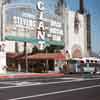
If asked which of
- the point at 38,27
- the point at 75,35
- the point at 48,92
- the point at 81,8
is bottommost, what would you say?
the point at 48,92

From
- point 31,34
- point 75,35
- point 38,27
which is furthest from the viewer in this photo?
point 75,35

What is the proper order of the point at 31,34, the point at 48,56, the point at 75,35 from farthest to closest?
the point at 75,35, the point at 31,34, the point at 48,56

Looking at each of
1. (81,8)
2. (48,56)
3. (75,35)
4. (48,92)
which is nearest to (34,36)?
(48,56)

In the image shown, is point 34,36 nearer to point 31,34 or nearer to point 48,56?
point 31,34

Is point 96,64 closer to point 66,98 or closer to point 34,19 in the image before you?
point 34,19

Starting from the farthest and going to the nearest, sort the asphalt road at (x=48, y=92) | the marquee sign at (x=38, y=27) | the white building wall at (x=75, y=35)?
the white building wall at (x=75, y=35) < the marquee sign at (x=38, y=27) < the asphalt road at (x=48, y=92)

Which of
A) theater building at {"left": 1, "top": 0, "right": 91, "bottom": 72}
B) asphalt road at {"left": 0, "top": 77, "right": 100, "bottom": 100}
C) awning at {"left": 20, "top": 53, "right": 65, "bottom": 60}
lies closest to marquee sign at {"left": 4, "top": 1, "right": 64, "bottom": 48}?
theater building at {"left": 1, "top": 0, "right": 91, "bottom": 72}

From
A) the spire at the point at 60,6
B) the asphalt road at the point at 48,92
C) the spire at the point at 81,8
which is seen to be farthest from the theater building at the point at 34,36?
the asphalt road at the point at 48,92

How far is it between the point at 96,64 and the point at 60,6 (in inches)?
900

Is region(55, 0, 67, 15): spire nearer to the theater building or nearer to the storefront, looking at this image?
the theater building

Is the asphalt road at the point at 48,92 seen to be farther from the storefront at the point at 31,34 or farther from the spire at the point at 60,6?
the spire at the point at 60,6

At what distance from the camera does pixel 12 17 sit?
215 ft

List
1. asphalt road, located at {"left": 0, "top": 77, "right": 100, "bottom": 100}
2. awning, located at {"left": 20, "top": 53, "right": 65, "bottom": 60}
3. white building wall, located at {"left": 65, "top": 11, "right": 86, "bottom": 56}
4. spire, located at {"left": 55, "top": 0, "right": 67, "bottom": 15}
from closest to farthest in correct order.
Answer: asphalt road, located at {"left": 0, "top": 77, "right": 100, "bottom": 100} < awning, located at {"left": 20, "top": 53, "right": 65, "bottom": 60} < spire, located at {"left": 55, "top": 0, "right": 67, "bottom": 15} < white building wall, located at {"left": 65, "top": 11, "right": 86, "bottom": 56}

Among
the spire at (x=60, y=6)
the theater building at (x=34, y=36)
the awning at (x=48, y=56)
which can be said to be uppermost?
the spire at (x=60, y=6)
